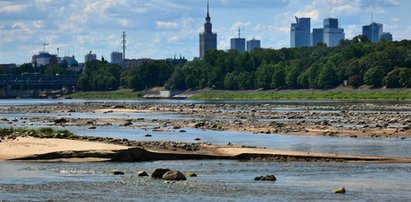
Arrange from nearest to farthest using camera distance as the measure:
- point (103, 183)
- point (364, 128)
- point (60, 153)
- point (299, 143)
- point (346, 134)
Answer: point (103, 183), point (60, 153), point (299, 143), point (346, 134), point (364, 128)

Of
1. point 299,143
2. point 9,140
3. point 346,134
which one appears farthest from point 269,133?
point 9,140

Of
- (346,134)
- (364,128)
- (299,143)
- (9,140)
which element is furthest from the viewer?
(364,128)

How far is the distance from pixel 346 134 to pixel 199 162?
89.7 feet

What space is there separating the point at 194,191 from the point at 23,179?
29.9ft

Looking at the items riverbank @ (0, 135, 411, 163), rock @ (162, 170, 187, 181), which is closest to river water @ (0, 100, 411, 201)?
rock @ (162, 170, 187, 181)

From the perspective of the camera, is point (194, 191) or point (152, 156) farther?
point (152, 156)

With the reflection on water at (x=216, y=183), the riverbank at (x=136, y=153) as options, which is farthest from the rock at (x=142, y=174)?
the riverbank at (x=136, y=153)

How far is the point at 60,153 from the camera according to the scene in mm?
57594

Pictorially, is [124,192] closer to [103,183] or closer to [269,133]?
[103,183]

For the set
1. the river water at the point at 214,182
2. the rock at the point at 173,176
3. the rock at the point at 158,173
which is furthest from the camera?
the rock at the point at 158,173

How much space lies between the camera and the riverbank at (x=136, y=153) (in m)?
57.4

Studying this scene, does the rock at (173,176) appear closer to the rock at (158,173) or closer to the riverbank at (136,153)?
the rock at (158,173)

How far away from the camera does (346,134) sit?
82.4 metres

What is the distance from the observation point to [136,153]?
58031mm
